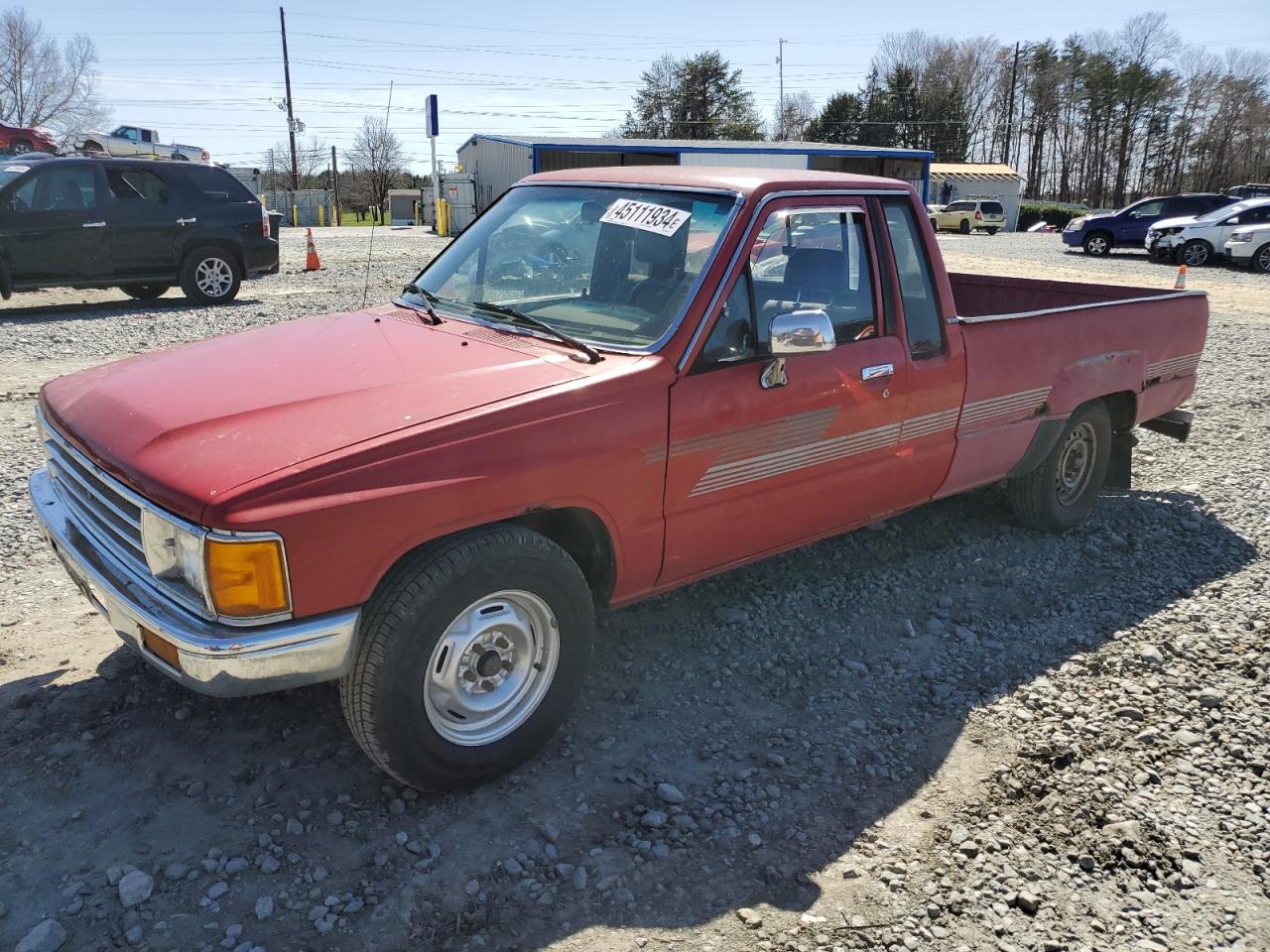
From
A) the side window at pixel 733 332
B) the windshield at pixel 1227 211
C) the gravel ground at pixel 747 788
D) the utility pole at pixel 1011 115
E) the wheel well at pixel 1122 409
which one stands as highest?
the utility pole at pixel 1011 115

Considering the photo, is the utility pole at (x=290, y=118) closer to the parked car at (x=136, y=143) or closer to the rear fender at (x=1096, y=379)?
the parked car at (x=136, y=143)

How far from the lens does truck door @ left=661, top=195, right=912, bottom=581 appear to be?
3494mm

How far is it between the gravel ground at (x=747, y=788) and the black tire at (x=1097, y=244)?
26.7 metres

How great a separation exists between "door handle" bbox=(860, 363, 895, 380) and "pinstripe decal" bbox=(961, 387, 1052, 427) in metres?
0.63

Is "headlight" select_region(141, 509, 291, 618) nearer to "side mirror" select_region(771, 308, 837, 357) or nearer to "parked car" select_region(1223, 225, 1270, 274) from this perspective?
"side mirror" select_region(771, 308, 837, 357)

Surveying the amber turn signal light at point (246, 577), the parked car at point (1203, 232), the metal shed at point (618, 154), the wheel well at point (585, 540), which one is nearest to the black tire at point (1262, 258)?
the parked car at point (1203, 232)

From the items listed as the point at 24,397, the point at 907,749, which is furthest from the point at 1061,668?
the point at 24,397

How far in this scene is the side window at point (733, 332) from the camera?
348cm

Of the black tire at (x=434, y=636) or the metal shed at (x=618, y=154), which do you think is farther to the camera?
the metal shed at (x=618, y=154)

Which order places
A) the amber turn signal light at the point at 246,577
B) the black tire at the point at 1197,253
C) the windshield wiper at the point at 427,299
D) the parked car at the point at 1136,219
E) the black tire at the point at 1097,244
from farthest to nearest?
the black tire at the point at 1097,244
the parked car at the point at 1136,219
the black tire at the point at 1197,253
the windshield wiper at the point at 427,299
the amber turn signal light at the point at 246,577

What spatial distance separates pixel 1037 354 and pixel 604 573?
277 centimetres

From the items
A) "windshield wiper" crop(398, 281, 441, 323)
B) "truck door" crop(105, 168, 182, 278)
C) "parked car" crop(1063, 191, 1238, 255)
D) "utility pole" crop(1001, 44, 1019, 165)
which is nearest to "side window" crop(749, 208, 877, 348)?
"windshield wiper" crop(398, 281, 441, 323)

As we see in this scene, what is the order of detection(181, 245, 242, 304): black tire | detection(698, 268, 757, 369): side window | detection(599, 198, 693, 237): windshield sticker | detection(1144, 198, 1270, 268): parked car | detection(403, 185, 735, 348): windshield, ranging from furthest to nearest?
detection(1144, 198, 1270, 268): parked car, detection(181, 245, 242, 304): black tire, detection(599, 198, 693, 237): windshield sticker, detection(403, 185, 735, 348): windshield, detection(698, 268, 757, 369): side window

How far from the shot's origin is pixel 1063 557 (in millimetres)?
5262
